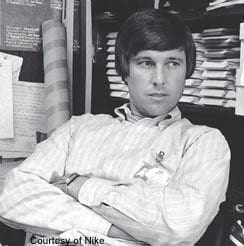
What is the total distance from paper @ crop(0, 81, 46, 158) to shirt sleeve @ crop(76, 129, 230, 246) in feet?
2.67

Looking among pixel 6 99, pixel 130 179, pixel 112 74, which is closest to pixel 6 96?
pixel 6 99

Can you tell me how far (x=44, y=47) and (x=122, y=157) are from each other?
812 mm

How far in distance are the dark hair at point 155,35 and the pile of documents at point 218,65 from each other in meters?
0.14

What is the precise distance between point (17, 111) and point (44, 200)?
77cm

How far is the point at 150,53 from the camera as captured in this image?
1.58 meters

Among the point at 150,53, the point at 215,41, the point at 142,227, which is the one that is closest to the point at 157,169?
the point at 142,227

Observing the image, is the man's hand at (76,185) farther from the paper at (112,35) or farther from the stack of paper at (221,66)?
the paper at (112,35)

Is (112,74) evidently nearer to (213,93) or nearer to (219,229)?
(213,93)

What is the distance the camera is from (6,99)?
2174 mm

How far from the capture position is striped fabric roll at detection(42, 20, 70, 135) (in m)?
2.12

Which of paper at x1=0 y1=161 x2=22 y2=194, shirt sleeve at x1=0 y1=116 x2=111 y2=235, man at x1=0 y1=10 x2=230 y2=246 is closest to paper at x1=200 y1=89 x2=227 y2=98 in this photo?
man at x1=0 y1=10 x2=230 y2=246

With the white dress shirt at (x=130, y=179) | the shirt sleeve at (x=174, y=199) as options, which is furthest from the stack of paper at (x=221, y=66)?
the shirt sleeve at (x=174, y=199)

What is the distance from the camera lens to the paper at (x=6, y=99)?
2166 millimetres

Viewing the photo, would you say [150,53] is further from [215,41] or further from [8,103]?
[8,103]
